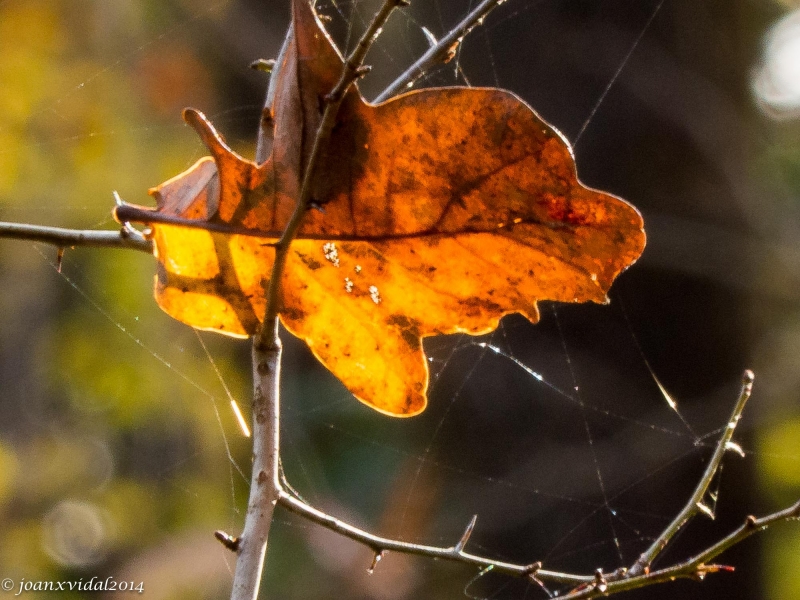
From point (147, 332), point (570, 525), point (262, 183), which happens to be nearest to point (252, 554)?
point (262, 183)

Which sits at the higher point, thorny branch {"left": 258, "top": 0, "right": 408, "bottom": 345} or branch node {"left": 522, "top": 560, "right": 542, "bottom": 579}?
thorny branch {"left": 258, "top": 0, "right": 408, "bottom": 345}

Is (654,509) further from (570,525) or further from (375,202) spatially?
(375,202)

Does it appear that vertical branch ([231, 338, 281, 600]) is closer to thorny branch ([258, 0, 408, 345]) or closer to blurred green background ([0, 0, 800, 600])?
thorny branch ([258, 0, 408, 345])

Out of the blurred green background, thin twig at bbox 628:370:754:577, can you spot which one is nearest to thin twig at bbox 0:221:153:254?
thin twig at bbox 628:370:754:577

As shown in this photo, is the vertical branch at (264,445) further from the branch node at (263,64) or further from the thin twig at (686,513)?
the thin twig at (686,513)

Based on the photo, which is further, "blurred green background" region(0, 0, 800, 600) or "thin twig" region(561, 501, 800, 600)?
"blurred green background" region(0, 0, 800, 600)

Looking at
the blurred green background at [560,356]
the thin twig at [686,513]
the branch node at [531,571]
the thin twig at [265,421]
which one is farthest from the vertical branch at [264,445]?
the blurred green background at [560,356]

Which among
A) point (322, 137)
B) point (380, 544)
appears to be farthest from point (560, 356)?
point (322, 137)

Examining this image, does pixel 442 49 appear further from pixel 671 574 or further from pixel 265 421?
pixel 671 574
